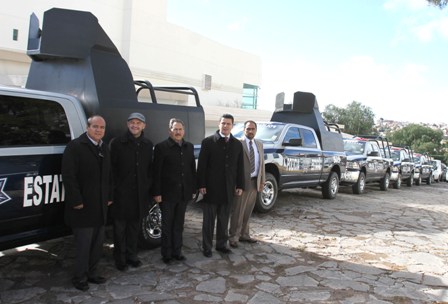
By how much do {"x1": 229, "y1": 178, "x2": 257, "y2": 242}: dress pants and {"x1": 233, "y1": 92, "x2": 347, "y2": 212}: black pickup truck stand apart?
6.86ft

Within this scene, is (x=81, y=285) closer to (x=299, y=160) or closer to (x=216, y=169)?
(x=216, y=169)

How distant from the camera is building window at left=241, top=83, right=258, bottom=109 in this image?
149ft

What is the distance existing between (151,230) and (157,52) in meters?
28.6

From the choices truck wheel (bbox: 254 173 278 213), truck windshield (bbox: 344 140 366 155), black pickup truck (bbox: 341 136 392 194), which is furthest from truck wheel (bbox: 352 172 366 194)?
A: truck wheel (bbox: 254 173 278 213)

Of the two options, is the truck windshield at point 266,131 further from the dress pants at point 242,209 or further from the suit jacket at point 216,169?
the suit jacket at point 216,169

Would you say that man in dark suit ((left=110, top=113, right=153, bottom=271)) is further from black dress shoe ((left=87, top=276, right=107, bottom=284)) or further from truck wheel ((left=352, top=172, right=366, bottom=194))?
truck wheel ((left=352, top=172, right=366, bottom=194))

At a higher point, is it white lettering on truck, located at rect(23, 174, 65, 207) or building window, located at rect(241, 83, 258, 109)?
building window, located at rect(241, 83, 258, 109)

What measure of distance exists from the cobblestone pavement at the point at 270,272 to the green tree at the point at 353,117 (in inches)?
1943

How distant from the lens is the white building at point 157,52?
22.3m

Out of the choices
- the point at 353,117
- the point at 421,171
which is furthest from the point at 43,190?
the point at 353,117

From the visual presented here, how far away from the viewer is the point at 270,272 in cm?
509

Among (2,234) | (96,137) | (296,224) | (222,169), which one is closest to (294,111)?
(296,224)

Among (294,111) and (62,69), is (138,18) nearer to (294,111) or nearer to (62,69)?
→ (294,111)

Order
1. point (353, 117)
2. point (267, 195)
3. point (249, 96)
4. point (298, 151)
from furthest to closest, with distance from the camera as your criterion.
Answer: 1. point (353, 117)
2. point (249, 96)
3. point (298, 151)
4. point (267, 195)
